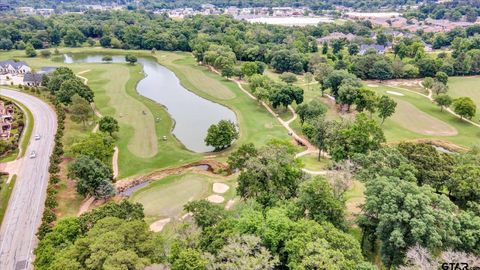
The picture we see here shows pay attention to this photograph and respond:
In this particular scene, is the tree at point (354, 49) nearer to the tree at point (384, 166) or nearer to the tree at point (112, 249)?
the tree at point (384, 166)

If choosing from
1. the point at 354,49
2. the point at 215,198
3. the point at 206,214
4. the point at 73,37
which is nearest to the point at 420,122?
the point at 215,198

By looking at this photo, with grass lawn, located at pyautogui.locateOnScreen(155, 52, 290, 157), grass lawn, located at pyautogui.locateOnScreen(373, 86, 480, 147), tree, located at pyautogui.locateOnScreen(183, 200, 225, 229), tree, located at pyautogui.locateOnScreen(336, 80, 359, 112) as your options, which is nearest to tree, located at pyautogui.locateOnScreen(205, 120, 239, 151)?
grass lawn, located at pyautogui.locateOnScreen(155, 52, 290, 157)

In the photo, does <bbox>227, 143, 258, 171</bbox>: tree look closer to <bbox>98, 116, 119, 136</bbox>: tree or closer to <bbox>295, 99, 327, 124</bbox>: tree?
<bbox>295, 99, 327, 124</bbox>: tree

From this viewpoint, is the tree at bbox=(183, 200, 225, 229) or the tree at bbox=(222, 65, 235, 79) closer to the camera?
the tree at bbox=(183, 200, 225, 229)

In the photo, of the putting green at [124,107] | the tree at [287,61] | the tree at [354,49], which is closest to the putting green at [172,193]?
the putting green at [124,107]

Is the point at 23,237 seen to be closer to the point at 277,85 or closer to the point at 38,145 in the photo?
the point at 38,145

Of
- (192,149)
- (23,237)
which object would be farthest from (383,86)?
(23,237)

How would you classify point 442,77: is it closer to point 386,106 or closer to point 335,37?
point 386,106
